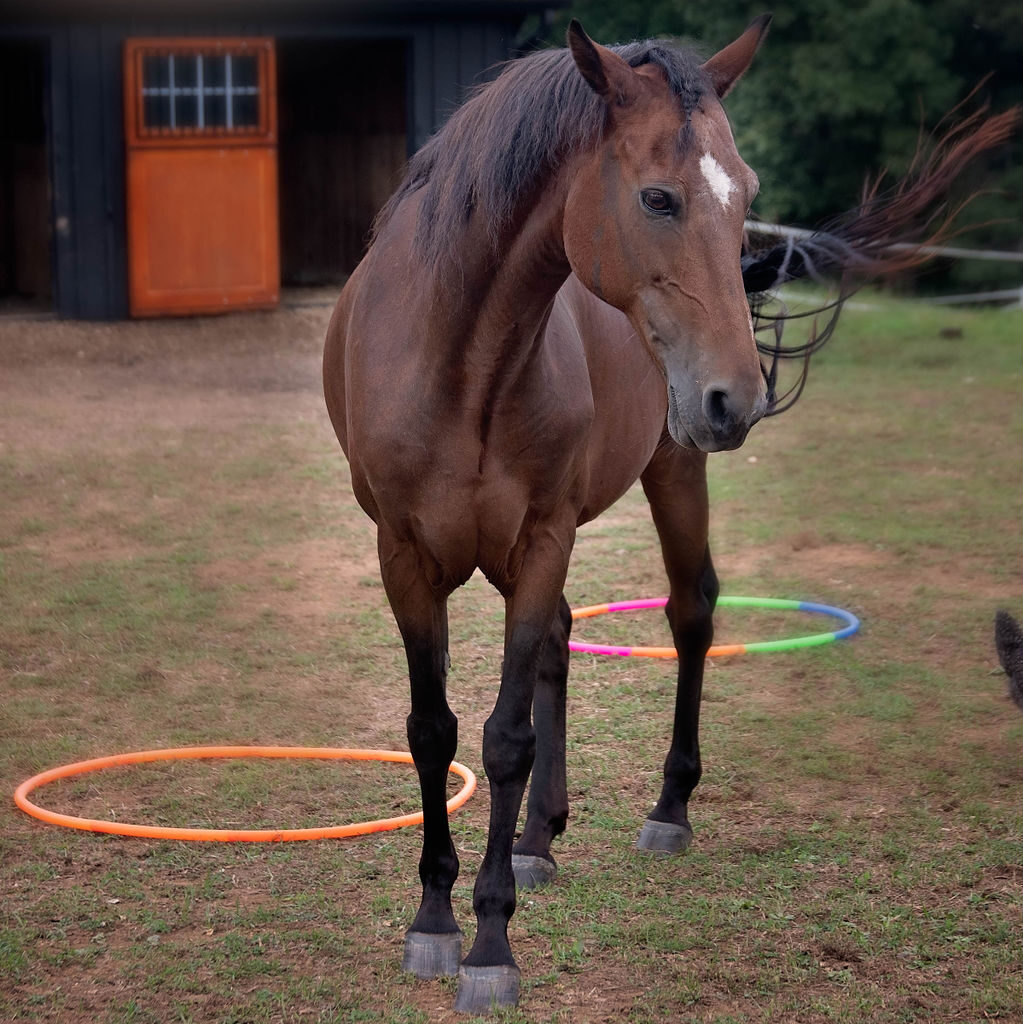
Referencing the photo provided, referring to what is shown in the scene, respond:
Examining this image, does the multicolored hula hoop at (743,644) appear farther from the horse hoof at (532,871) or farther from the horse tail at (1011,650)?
the horse hoof at (532,871)

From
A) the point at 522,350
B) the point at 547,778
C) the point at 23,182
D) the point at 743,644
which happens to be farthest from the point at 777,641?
the point at 23,182

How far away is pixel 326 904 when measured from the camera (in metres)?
3.69

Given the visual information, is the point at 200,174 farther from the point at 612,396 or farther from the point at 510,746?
the point at 510,746

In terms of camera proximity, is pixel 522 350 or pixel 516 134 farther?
pixel 522 350

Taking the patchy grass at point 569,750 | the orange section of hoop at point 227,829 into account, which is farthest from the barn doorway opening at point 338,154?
the orange section of hoop at point 227,829

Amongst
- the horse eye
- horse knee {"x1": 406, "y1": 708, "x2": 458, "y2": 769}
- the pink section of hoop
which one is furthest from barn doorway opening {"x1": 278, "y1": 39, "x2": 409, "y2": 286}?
the horse eye

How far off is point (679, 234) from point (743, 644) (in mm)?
3524

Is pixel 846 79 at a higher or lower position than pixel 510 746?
higher

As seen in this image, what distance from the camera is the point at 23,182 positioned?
16.3m

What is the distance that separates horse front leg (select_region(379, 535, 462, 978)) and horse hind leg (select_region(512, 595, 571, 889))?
16.2 inches

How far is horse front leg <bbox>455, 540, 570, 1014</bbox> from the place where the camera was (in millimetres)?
3291

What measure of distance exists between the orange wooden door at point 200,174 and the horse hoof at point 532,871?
1092cm

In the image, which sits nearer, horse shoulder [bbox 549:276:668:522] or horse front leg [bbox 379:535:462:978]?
horse front leg [bbox 379:535:462:978]

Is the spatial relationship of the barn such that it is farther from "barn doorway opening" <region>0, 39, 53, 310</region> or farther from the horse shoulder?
the horse shoulder
